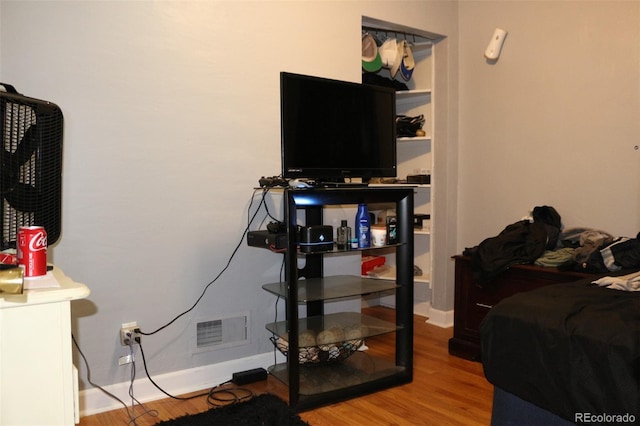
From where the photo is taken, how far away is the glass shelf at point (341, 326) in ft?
8.31

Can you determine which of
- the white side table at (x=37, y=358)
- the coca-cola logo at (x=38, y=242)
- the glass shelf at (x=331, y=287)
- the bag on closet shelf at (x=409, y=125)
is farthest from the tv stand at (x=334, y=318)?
the bag on closet shelf at (x=409, y=125)

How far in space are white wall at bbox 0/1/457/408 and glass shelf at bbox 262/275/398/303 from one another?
9.7 inches

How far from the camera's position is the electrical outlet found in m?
2.34

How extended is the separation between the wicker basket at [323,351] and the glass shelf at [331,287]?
0.96 feet

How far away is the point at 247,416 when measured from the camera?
219cm

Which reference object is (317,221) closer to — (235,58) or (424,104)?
(235,58)

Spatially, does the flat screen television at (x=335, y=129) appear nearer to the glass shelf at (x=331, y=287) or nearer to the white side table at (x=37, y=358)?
the glass shelf at (x=331, y=287)

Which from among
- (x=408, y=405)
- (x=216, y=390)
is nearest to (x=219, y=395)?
(x=216, y=390)

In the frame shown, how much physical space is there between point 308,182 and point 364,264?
1.59m

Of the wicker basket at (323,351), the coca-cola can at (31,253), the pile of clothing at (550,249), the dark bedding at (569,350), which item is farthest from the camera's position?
the wicker basket at (323,351)

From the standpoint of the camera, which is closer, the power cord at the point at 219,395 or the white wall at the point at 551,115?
the power cord at the point at 219,395

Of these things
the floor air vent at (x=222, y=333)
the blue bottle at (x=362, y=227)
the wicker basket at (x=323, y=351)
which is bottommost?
the wicker basket at (x=323, y=351)

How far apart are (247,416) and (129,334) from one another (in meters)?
0.68

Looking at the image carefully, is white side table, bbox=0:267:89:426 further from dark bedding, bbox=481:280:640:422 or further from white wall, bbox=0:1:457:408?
dark bedding, bbox=481:280:640:422
